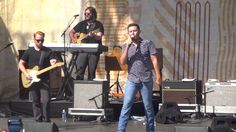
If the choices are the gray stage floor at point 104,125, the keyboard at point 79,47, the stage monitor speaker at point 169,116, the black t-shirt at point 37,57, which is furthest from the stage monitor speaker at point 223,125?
the keyboard at point 79,47

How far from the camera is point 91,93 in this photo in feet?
34.2

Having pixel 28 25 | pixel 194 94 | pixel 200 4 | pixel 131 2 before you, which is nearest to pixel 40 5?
pixel 28 25

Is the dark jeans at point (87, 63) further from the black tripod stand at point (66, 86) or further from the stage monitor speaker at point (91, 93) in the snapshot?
the stage monitor speaker at point (91, 93)

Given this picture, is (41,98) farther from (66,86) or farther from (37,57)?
(66,86)

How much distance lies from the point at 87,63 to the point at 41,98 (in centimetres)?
216

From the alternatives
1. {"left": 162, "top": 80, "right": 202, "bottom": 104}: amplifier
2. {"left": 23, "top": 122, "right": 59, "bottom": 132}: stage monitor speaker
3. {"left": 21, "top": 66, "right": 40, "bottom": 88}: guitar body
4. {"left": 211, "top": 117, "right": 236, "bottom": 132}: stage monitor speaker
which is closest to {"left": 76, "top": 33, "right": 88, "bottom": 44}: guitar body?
{"left": 162, "top": 80, "right": 202, "bottom": 104}: amplifier

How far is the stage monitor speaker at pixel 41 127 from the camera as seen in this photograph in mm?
7391

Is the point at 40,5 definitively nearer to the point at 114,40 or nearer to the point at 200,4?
the point at 114,40

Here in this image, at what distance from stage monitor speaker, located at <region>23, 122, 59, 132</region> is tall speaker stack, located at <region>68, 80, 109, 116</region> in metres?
2.90

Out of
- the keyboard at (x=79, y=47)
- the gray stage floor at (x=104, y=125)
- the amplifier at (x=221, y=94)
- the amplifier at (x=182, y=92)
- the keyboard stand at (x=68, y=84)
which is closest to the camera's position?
the gray stage floor at (x=104, y=125)

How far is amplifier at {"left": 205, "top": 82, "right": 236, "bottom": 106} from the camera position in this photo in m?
10.6

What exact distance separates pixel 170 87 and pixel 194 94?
0.48 m

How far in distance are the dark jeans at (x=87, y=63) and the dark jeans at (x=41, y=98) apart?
6.35 feet

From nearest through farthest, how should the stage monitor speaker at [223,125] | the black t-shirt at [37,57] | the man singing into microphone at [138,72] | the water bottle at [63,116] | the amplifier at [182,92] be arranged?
1. the stage monitor speaker at [223,125]
2. the man singing into microphone at [138,72]
3. the black t-shirt at [37,57]
4. the water bottle at [63,116]
5. the amplifier at [182,92]
